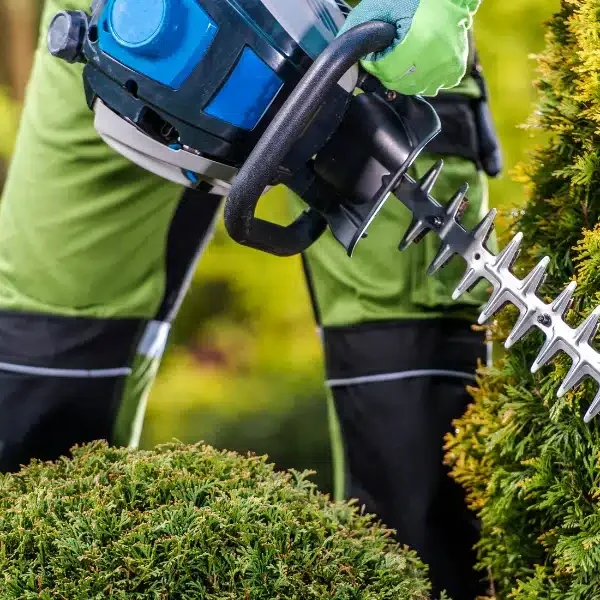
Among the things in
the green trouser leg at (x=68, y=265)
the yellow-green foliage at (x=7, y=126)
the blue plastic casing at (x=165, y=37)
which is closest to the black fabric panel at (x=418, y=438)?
the green trouser leg at (x=68, y=265)

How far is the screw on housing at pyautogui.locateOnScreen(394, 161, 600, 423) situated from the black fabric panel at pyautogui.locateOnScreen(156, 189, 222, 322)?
1.38 feet

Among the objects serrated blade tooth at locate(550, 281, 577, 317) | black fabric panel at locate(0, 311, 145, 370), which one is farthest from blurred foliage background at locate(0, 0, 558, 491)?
serrated blade tooth at locate(550, 281, 577, 317)

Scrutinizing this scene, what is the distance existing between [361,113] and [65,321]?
1.88ft

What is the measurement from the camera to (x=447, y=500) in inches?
50.9

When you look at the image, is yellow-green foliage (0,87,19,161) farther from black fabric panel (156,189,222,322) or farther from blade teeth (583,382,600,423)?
blade teeth (583,382,600,423)

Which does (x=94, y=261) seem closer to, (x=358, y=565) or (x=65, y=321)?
(x=65, y=321)

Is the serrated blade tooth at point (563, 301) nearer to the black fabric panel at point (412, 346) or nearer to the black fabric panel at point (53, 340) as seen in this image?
the black fabric panel at point (412, 346)

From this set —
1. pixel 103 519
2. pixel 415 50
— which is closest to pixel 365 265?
pixel 415 50

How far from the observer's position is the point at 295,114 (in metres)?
0.90

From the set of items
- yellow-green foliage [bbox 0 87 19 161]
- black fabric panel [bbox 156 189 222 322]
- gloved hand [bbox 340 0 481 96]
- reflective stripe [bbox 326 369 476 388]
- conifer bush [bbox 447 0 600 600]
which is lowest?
yellow-green foliage [bbox 0 87 19 161]

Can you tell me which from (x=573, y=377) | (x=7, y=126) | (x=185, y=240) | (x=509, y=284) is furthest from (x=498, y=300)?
(x=7, y=126)

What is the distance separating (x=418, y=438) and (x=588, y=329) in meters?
0.43

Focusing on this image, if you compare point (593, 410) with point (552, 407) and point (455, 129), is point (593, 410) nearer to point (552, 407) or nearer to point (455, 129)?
point (552, 407)

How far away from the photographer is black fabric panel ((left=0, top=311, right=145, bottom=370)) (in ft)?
4.37
